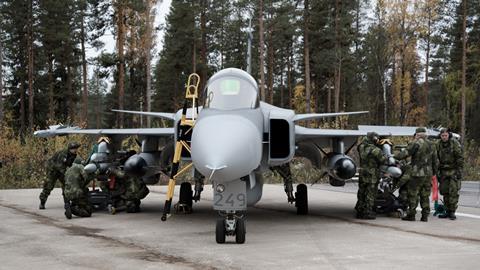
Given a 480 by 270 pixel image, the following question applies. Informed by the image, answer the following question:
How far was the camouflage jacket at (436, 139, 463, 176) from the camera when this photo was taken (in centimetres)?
1084

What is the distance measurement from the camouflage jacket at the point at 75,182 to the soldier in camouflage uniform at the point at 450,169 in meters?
7.24

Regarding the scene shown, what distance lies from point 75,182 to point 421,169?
6776 mm

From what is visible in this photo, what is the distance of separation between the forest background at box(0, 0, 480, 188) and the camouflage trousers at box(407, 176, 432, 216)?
17.3m

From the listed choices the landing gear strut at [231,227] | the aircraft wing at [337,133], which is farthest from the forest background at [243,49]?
the landing gear strut at [231,227]

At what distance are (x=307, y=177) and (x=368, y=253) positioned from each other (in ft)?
51.7

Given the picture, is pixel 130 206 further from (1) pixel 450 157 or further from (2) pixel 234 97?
(1) pixel 450 157

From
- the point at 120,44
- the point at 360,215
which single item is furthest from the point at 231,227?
the point at 120,44

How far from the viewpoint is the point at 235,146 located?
23.3 feet

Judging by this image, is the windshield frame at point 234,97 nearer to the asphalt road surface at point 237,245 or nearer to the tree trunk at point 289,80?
the asphalt road surface at point 237,245

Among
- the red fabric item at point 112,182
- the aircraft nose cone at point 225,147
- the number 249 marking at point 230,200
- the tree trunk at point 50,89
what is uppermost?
the tree trunk at point 50,89

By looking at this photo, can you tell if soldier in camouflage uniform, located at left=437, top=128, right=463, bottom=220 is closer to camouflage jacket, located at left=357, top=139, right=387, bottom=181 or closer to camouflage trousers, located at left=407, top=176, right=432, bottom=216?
camouflage trousers, located at left=407, top=176, right=432, bottom=216

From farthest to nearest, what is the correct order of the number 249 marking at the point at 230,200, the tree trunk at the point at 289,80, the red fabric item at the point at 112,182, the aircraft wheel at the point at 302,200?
1. the tree trunk at the point at 289,80
2. the red fabric item at the point at 112,182
3. the aircraft wheel at the point at 302,200
4. the number 249 marking at the point at 230,200

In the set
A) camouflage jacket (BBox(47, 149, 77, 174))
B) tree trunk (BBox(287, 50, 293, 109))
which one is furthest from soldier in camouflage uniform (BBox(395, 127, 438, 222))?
tree trunk (BBox(287, 50, 293, 109))

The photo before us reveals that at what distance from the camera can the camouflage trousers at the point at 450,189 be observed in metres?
10.8
